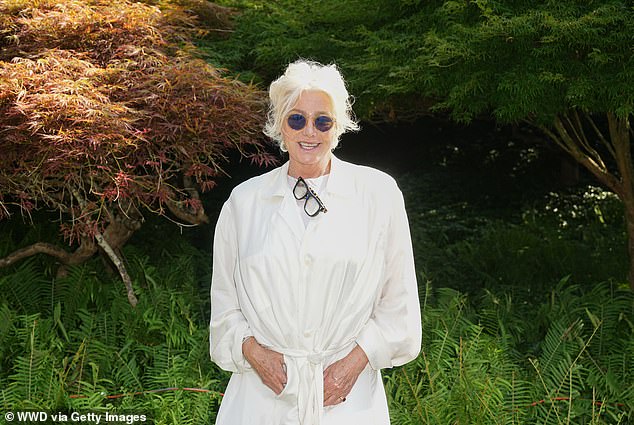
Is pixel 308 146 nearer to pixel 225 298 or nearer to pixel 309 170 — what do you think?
pixel 309 170

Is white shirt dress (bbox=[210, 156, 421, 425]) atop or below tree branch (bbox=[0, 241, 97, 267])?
atop

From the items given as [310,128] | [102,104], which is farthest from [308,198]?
[102,104]

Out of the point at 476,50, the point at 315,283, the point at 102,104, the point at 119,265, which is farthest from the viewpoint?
the point at 119,265

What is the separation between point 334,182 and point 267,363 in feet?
1.87

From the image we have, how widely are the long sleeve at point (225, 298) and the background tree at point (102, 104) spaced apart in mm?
1915

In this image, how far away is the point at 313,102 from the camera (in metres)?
2.20

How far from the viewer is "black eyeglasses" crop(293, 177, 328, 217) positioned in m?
2.21

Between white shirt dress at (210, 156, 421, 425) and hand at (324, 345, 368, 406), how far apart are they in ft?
0.08

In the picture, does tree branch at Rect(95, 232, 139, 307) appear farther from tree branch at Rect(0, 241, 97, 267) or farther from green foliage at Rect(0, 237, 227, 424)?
tree branch at Rect(0, 241, 97, 267)

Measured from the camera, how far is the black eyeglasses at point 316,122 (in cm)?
219

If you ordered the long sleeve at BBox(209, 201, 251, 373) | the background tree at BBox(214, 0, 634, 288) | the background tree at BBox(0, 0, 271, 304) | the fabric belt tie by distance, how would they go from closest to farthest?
the fabric belt tie < the long sleeve at BBox(209, 201, 251, 373) < the background tree at BBox(0, 0, 271, 304) < the background tree at BBox(214, 0, 634, 288)

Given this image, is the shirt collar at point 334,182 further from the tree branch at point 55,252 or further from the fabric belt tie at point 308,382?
the tree branch at point 55,252

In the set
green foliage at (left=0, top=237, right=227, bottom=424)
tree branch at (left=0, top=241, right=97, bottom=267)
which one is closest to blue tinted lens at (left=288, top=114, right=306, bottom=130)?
green foliage at (left=0, top=237, right=227, bottom=424)

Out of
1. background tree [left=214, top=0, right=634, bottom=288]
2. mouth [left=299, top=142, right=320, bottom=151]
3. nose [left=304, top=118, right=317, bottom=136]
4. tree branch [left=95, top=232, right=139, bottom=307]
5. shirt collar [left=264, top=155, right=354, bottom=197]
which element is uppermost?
background tree [left=214, top=0, right=634, bottom=288]
